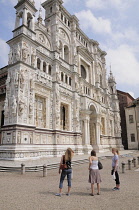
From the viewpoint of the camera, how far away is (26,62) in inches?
676

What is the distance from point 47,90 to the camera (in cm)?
1995

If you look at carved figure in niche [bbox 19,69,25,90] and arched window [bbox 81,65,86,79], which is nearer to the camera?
carved figure in niche [bbox 19,69,25,90]

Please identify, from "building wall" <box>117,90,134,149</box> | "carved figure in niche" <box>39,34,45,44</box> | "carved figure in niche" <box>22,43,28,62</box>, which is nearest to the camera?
"carved figure in niche" <box>22,43,28,62</box>

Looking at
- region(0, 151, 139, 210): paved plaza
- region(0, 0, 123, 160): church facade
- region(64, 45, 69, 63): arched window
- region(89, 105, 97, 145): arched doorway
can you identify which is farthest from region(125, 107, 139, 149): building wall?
region(0, 151, 139, 210): paved plaza

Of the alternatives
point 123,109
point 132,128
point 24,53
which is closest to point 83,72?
point 24,53

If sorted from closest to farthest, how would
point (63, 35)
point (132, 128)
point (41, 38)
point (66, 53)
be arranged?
point (41, 38), point (63, 35), point (66, 53), point (132, 128)

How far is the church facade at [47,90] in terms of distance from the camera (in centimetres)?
1549

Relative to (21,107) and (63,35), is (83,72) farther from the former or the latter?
(21,107)

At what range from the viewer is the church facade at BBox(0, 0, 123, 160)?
15.5 metres

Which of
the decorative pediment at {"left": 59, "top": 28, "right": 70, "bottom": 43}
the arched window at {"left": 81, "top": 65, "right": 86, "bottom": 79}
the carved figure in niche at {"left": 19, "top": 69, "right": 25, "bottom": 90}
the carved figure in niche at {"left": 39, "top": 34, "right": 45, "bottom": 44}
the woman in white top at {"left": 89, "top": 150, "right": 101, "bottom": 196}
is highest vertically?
the decorative pediment at {"left": 59, "top": 28, "right": 70, "bottom": 43}

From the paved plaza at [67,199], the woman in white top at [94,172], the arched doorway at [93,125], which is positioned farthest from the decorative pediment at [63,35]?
the paved plaza at [67,199]

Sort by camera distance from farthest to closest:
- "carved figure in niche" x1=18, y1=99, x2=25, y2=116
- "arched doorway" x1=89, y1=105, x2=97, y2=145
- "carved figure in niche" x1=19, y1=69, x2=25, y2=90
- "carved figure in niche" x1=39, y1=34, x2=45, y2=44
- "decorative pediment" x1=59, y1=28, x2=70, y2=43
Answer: "arched doorway" x1=89, y1=105, x2=97, y2=145, "decorative pediment" x1=59, y1=28, x2=70, y2=43, "carved figure in niche" x1=39, y1=34, x2=45, y2=44, "carved figure in niche" x1=19, y1=69, x2=25, y2=90, "carved figure in niche" x1=18, y1=99, x2=25, y2=116

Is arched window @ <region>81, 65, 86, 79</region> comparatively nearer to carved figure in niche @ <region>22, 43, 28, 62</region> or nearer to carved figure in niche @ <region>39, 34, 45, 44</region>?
carved figure in niche @ <region>39, 34, 45, 44</region>

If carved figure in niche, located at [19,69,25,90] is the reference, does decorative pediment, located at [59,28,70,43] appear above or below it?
above
